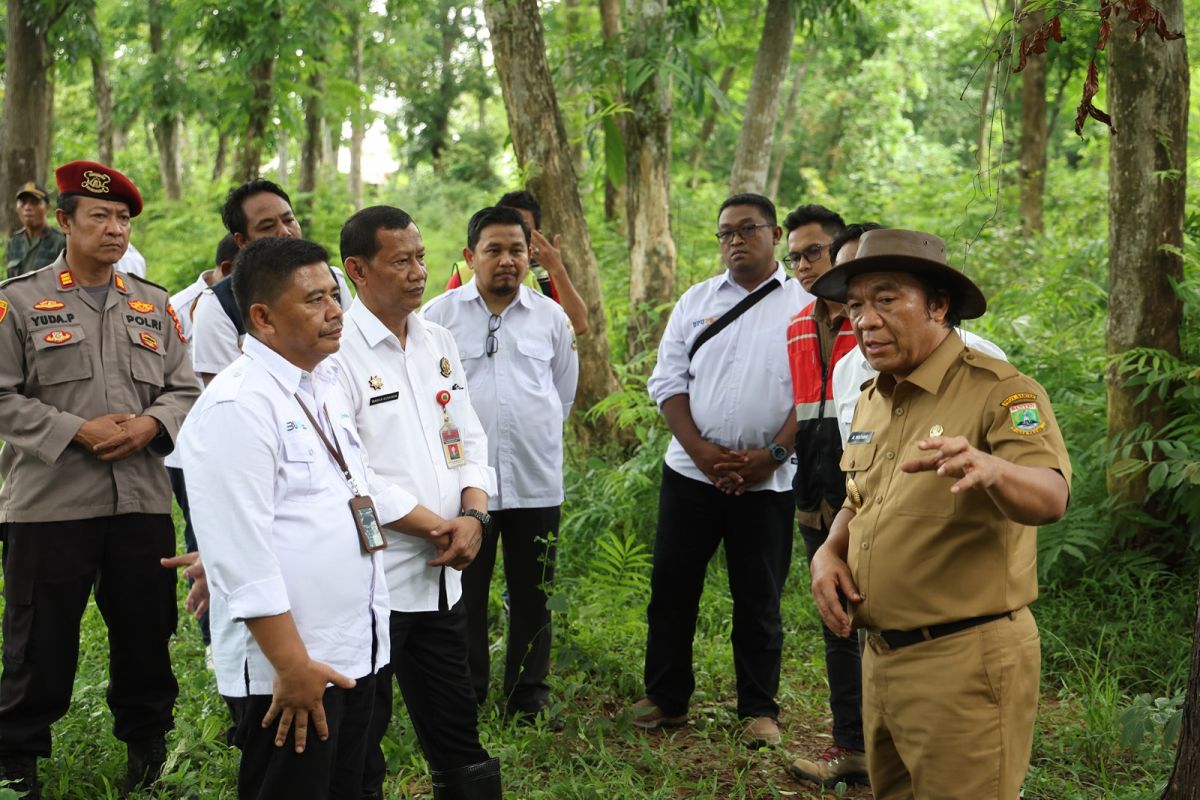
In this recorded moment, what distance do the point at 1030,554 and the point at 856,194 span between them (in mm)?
12846

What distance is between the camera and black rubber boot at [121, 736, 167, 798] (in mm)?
4137

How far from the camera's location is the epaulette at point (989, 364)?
8.79ft

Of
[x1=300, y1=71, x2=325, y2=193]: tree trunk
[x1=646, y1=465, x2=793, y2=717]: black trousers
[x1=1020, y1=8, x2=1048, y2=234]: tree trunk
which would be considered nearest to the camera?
[x1=646, y1=465, x2=793, y2=717]: black trousers

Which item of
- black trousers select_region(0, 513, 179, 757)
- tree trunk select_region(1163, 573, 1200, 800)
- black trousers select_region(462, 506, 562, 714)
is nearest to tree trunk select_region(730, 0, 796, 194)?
black trousers select_region(462, 506, 562, 714)

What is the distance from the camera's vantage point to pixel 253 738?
273 cm

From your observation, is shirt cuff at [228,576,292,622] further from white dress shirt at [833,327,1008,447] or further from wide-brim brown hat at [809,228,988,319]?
white dress shirt at [833,327,1008,447]

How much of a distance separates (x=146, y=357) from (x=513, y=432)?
1619 mm

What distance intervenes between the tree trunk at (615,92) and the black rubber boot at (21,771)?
20.2 feet

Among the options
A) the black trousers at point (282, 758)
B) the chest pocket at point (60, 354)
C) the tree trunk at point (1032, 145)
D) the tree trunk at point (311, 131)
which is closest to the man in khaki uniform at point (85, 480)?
the chest pocket at point (60, 354)

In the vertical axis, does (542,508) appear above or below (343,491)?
below

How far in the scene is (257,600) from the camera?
2.58 metres

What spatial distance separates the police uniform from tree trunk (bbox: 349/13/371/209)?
13015mm

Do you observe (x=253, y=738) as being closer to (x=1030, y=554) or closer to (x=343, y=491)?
(x=343, y=491)

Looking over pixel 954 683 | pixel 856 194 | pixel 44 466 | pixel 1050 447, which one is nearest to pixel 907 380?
pixel 1050 447
